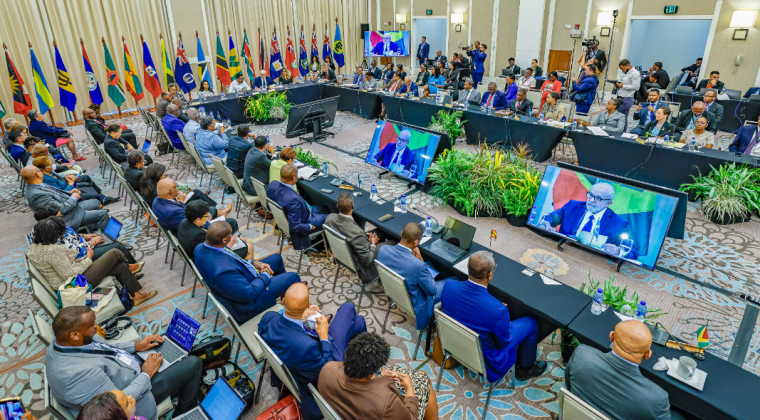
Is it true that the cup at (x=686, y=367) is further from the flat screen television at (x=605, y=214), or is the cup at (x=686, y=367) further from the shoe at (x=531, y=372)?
the flat screen television at (x=605, y=214)

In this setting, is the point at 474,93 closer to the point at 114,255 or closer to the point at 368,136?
the point at 368,136

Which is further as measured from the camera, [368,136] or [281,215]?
[368,136]

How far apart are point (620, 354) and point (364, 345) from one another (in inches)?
55.9

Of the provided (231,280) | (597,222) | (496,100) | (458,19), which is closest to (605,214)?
(597,222)

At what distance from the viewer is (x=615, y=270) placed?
4.75 meters

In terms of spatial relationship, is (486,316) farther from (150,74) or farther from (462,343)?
(150,74)

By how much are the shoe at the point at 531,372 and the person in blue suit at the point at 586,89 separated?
802 cm

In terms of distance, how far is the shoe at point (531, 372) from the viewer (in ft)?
10.9

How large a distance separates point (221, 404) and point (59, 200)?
387 cm

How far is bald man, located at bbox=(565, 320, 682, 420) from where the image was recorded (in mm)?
2176

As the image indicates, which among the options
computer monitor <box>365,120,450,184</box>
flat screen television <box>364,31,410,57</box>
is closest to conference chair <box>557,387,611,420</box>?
computer monitor <box>365,120,450,184</box>

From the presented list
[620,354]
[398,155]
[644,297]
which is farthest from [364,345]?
[398,155]

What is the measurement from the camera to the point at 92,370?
2381 millimetres

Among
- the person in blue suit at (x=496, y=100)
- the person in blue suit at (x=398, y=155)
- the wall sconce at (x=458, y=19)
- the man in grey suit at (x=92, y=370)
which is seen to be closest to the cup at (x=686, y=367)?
the man in grey suit at (x=92, y=370)
